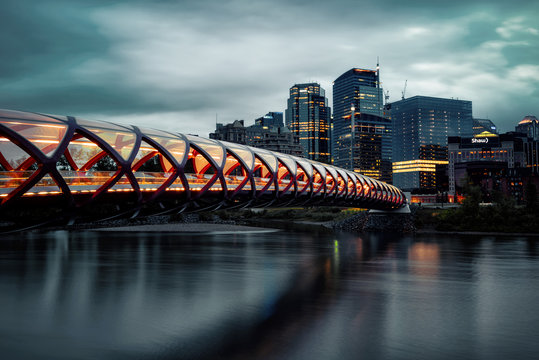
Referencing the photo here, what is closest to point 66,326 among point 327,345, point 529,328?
point 327,345

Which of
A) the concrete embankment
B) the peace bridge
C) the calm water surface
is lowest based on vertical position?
the calm water surface

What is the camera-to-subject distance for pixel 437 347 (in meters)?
20.8

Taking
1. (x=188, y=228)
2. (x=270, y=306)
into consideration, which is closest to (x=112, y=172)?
(x=270, y=306)

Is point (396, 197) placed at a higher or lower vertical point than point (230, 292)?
higher

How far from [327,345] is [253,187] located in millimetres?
11676

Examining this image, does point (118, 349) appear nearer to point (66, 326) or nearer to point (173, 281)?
point (66, 326)

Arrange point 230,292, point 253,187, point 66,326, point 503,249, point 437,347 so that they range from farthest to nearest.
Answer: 1. point 503,249
2. point 230,292
3. point 253,187
4. point 66,326
5. point 437,347

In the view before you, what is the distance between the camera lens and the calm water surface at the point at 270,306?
68.6 ft

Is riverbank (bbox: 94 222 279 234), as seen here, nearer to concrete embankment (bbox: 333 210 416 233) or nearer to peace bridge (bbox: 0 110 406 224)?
concrete embankment (bbox: 333 210 416 233)

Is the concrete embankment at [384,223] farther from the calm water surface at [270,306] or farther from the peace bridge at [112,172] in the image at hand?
the peace bridge at [112,172]

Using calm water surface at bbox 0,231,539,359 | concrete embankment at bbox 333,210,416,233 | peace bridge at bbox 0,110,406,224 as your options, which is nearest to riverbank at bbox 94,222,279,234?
concrete embankment at bbox 333,210,416,233

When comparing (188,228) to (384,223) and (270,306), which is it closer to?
(384,223)

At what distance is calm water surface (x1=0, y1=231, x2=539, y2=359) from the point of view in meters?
20.9

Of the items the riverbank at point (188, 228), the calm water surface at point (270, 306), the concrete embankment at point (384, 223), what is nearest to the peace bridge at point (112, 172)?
the calm water surface at point (270, 306)
